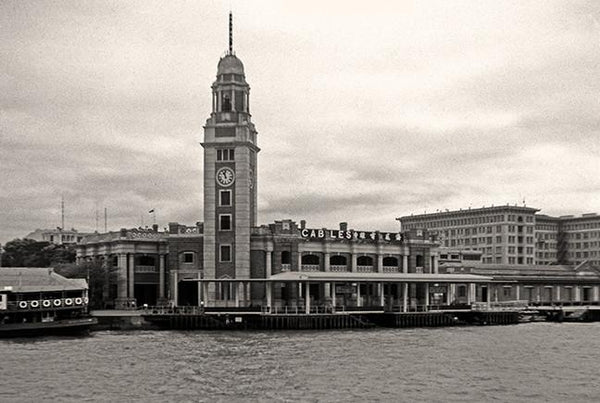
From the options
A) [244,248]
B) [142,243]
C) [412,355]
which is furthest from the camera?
[142,243]

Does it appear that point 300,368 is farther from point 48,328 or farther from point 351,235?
point 351,235

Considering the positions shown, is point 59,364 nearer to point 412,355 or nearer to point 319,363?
point 319,363

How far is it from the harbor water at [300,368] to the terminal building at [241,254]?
91.1 ft

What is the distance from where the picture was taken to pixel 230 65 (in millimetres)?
136125

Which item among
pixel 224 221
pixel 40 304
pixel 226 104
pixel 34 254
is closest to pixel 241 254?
pixel 224 221

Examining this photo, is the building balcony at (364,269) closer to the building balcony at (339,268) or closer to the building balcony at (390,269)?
the building balcony at (339,268)

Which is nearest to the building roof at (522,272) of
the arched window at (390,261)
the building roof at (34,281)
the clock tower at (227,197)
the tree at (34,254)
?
the arched window at (390,261)

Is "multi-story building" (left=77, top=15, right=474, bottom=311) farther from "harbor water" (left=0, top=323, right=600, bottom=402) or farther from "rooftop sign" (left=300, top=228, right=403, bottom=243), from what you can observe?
"harbor water" (left=0, top=323, right=600, bottom=402)

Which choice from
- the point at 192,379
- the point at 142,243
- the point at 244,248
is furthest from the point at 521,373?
the point at 142,243

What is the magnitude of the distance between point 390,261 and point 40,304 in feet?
205

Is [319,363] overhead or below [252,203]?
below

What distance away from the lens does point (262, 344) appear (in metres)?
89.8

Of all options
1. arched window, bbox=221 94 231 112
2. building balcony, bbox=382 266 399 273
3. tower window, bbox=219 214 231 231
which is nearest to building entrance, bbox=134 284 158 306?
tower window, bbox=219 214 231 231

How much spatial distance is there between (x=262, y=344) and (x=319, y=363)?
16972 millimetres
